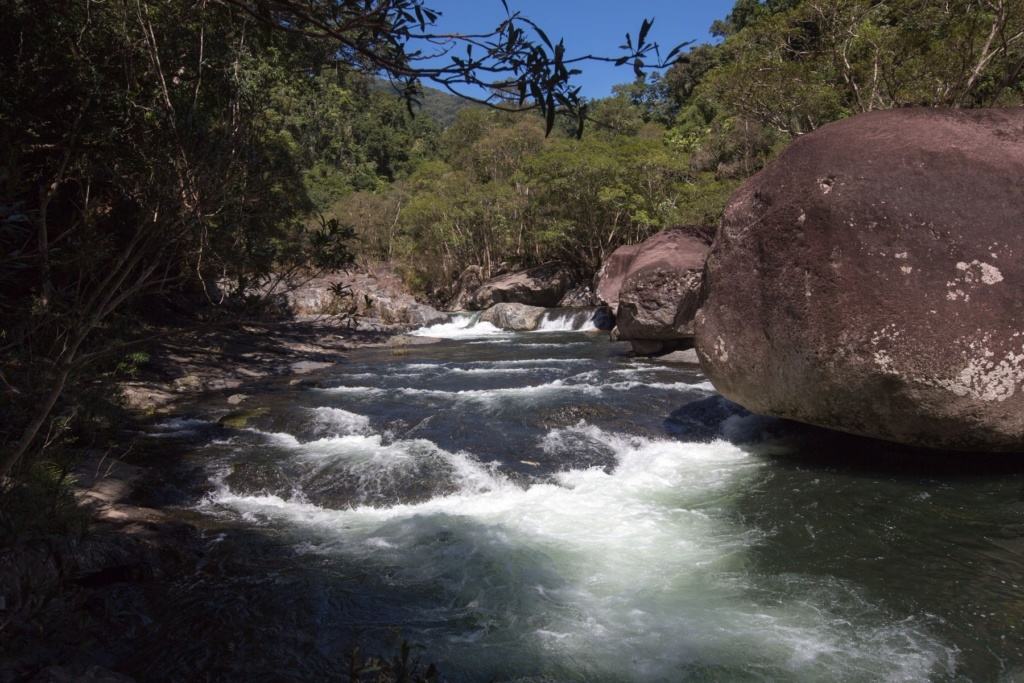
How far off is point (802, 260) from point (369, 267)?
31.3 m

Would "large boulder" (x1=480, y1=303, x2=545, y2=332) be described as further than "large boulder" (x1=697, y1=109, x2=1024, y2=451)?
Yes

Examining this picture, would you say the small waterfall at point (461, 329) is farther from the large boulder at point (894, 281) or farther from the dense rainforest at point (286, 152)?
the large boulder at point (894, 281)

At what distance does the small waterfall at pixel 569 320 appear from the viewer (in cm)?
2386

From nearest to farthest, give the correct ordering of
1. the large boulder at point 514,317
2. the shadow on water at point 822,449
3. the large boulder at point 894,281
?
the large boulder at point 894,281 → the shadow on water at point 822,449 → the large boulder at point 514,317

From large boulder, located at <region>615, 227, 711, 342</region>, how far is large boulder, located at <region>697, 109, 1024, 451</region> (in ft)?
24.6

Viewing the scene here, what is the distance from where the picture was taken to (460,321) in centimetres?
2731

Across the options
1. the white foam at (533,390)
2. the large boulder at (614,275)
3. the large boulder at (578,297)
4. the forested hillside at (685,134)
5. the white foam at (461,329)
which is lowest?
the white foam at (461,329)

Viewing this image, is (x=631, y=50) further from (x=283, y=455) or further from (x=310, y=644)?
(x=283, y=455)

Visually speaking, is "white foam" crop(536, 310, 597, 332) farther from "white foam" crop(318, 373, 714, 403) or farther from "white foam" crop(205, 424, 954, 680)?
"white foam" crop(205, 424, 954, 680)

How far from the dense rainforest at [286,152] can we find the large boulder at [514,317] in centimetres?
485

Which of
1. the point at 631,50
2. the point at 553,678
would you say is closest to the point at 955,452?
the point at 553,678

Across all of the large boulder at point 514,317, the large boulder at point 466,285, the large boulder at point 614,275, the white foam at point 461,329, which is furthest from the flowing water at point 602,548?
the large boulder at point 466,285

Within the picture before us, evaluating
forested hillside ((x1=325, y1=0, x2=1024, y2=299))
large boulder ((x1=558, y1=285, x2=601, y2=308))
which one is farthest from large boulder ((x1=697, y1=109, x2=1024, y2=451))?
large boulder ((x1=558, y1=285, x2=601, y2=308))

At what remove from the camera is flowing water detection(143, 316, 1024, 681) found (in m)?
4.14
